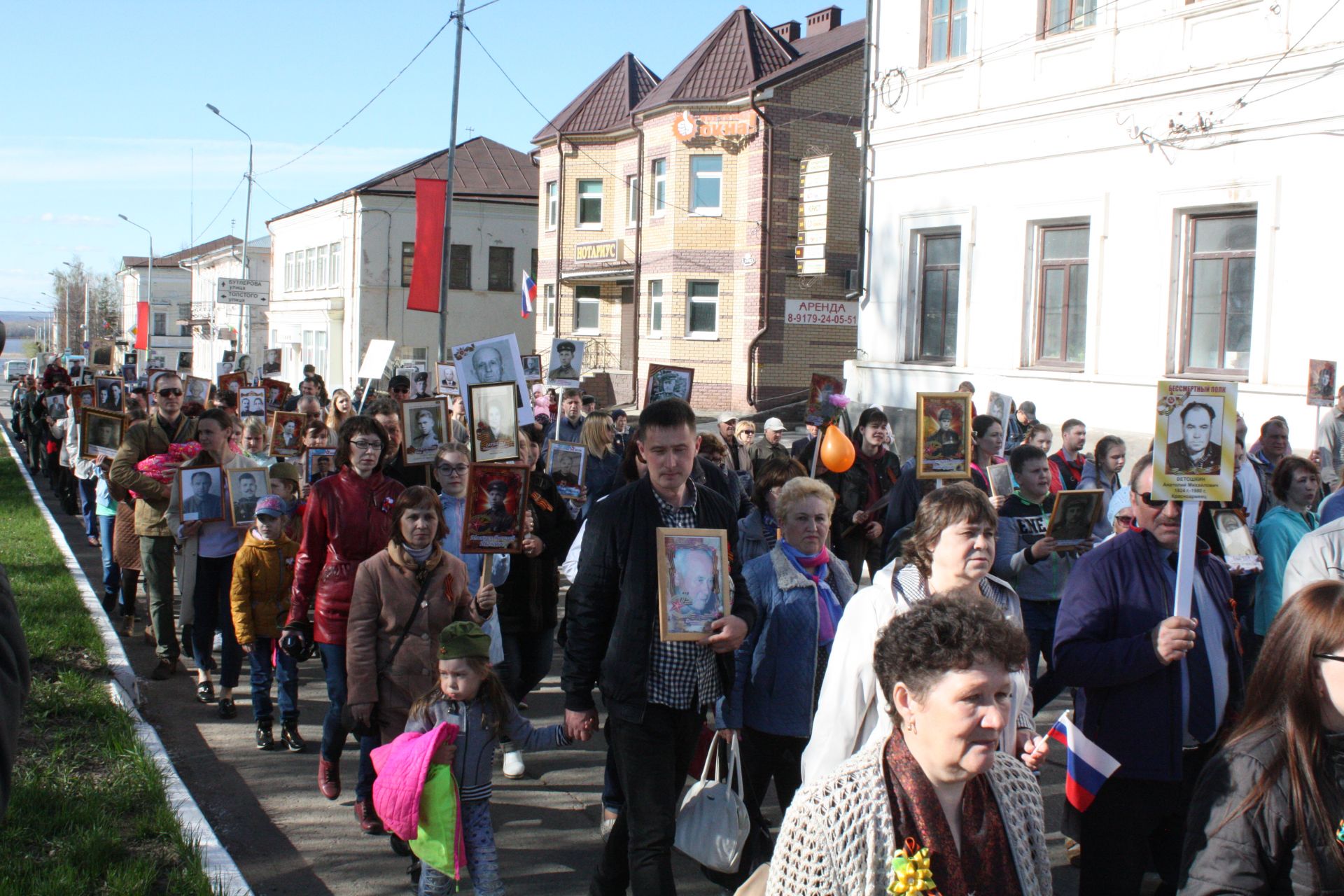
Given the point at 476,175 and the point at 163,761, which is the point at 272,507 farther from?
the point at 476,175

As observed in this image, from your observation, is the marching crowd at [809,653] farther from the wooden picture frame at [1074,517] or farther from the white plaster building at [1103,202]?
the white plaster building at [1103,202]

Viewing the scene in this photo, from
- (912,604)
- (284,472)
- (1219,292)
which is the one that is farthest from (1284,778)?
(1219,292)

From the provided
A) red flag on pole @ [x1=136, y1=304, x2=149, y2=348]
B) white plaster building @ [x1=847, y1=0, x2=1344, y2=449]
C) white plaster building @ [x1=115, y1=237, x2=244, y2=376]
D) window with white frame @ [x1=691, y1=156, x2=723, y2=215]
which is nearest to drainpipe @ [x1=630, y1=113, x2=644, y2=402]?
window with white frame @ [x1=691, y1=156, x2=723, y2=215]

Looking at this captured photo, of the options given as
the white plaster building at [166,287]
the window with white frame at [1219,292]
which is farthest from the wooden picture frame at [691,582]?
the white plaster building at [166,287]

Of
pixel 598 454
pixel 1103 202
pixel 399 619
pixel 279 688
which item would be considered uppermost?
pixel 1103 202

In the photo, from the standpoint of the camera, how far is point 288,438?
11039mm

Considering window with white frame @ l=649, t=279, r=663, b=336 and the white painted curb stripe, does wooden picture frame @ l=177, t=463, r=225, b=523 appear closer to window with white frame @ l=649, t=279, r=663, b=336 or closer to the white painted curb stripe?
the white painted curb stripe

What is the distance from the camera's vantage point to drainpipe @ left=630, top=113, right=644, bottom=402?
37594mm

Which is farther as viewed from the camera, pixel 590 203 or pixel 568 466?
pixel 590 203

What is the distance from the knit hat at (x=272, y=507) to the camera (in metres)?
7.47

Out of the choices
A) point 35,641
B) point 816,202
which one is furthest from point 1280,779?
point 816,202

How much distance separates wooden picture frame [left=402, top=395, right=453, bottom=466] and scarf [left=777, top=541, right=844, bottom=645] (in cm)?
382

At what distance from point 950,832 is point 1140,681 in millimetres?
1837

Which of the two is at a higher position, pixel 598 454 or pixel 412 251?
pixel 412 251
